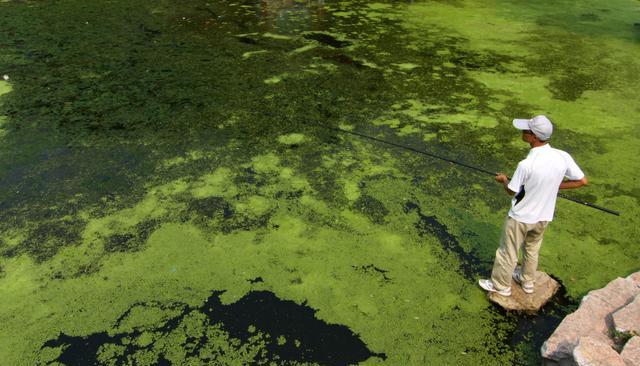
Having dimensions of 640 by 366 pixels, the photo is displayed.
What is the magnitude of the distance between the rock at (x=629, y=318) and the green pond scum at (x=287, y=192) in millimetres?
419

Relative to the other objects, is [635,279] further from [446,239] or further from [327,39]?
[327,39]

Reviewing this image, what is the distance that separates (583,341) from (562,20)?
768 cm

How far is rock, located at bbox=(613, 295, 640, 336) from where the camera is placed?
2.01 meters

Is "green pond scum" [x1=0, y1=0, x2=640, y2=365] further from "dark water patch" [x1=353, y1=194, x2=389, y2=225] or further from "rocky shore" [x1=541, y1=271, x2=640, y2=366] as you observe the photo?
"rocky shore" [x1=541, y1=271, x2=640, y2=366]

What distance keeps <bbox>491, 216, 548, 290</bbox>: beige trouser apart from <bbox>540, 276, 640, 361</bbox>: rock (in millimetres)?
315

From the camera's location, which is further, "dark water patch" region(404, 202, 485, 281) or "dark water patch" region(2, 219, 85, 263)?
"dark water patch" region(2, 219, 85, 263)

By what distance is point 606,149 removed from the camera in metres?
4.18

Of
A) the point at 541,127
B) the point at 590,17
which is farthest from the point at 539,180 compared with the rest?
the point at 590,17

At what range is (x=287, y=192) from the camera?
3.61m

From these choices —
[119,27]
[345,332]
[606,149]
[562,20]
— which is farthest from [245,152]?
[562,20]

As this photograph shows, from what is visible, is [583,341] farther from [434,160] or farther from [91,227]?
[91,227]

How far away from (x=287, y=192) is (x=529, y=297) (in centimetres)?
184

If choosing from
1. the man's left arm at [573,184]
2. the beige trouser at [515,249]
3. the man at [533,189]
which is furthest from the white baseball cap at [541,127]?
the beige trouser at [515,249]

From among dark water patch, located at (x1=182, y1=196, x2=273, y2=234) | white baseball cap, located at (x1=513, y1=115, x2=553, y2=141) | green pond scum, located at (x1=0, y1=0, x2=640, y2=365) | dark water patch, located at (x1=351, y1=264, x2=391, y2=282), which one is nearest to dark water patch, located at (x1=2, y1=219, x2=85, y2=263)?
green pond scum, located at (x1=0, y1=0, x2=640, y2=365)
